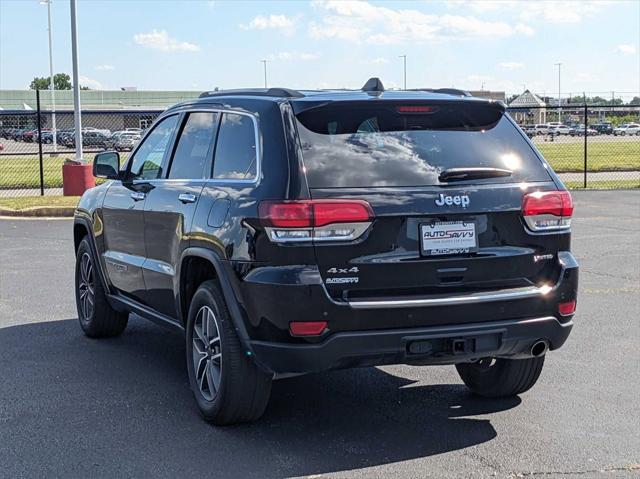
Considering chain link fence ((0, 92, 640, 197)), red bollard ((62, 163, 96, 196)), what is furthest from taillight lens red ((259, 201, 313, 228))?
red bollard ((62, 163, 96, 196))

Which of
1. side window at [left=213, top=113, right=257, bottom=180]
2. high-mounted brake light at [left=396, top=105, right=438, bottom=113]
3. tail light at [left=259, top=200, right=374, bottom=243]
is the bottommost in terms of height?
tail light at [left=259, top=200, right=374, bottom=243]

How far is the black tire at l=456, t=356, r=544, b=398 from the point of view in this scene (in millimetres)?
5621

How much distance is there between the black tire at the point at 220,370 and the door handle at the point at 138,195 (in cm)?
123

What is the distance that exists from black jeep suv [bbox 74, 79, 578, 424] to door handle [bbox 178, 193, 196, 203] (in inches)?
0.7

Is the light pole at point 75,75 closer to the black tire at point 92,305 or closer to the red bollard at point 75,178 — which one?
the red bollard at point 75,178

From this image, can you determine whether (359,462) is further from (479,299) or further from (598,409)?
(598,409)

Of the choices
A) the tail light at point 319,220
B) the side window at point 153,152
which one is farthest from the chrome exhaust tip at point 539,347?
the side window at point 153,152

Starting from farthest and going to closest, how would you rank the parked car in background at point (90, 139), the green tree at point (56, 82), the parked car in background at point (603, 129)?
1. the green tree at point (56, 82)
2. the parked car in background at point (603, 129)
3. the parked car in background at point (90, 139)

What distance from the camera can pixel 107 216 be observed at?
7.11m

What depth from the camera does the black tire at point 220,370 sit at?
499 cm

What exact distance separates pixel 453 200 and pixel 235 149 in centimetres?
135

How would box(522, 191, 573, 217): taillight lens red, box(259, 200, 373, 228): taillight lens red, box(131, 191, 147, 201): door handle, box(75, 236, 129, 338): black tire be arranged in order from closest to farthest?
box(259, 200, 373, 228): taillight lens red
box(522, 191, 573, 217): taillight lens red
box(131, 191, 147, 201): door handle
box(75, 236, 129, 338): black tire

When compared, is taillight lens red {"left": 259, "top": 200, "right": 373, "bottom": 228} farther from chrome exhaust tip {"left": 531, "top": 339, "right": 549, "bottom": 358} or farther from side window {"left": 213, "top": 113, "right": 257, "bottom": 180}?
chrome exhaust tip {"left": 531, "top": 339, "right": 549, "bottom": 358}

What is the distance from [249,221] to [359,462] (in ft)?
4.47
